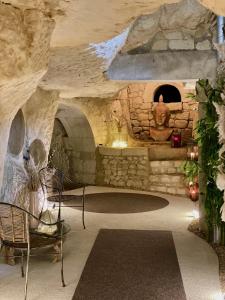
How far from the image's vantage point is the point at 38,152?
5.95m

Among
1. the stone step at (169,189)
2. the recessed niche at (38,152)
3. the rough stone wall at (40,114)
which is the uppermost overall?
the rough stone wall at (40,114)

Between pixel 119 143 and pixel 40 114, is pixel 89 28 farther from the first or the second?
pixel 119 143

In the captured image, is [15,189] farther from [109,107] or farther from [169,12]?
[109,107]

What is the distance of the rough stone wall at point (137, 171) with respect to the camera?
24.9 ft

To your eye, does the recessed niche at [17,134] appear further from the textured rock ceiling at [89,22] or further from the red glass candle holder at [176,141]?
the red glass candle holder at [176,141]

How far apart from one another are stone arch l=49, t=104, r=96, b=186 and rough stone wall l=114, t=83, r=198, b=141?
A: 1209 millimetres

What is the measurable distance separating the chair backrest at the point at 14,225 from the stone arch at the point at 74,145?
5.75 meters

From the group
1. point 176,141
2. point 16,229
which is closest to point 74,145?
point 176,141

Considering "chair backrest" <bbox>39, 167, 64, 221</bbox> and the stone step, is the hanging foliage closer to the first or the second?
"chair backrest" <bbox>39, 167, 64, 221</bbox>

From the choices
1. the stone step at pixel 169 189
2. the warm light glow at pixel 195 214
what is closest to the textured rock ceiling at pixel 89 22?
the warm light glow at pixel 195 214

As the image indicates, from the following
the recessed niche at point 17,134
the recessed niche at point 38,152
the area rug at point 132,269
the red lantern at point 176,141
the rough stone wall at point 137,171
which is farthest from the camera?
the red lantern at point 176,141

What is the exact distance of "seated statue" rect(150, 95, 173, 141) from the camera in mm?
8938

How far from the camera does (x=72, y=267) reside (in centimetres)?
338

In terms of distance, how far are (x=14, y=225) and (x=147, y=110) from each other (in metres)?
6.92
